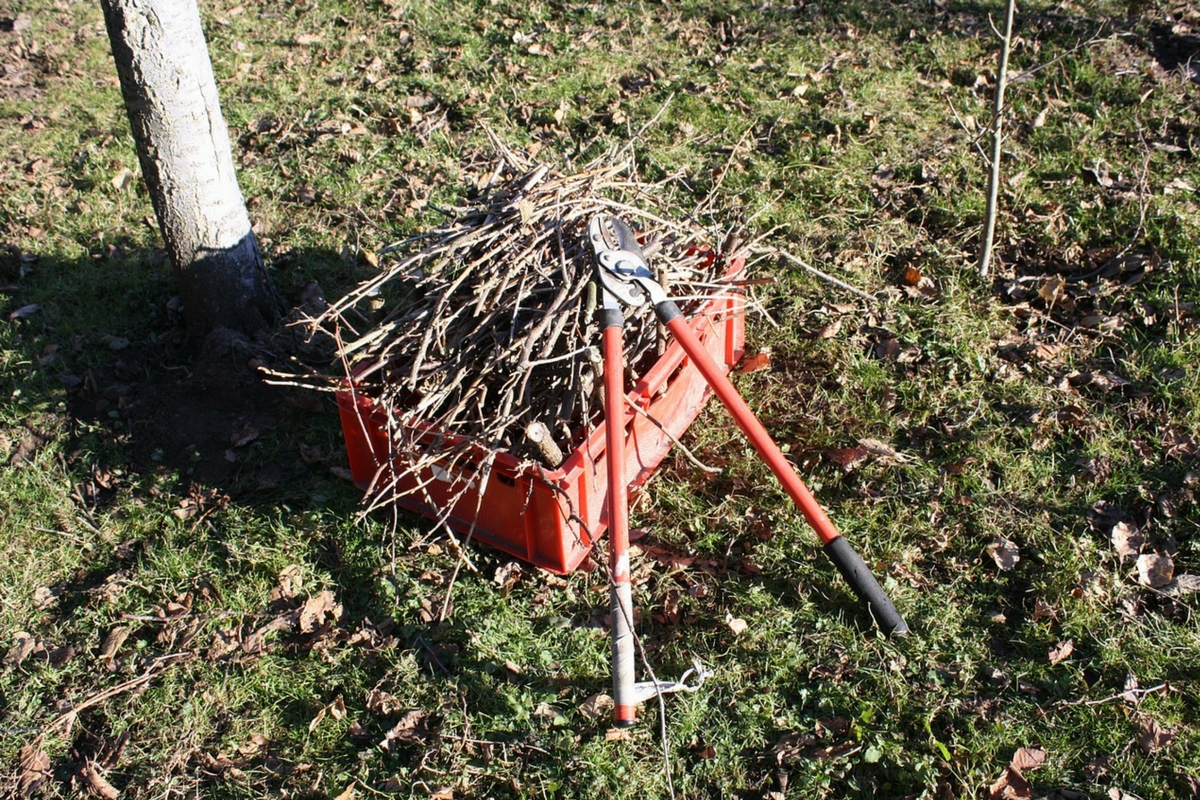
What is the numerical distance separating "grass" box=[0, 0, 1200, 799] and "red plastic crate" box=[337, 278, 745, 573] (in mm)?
149

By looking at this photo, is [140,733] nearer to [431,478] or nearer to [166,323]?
[431,478]

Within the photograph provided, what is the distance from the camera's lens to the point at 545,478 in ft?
10.2

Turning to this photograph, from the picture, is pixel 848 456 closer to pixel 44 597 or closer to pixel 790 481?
pixel 790 481

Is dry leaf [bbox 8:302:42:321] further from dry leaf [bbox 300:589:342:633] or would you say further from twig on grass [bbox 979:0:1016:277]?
twig on grass [bbox 979:0:1016:277]

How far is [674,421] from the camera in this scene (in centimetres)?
390

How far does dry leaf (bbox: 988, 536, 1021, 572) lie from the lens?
3.48 m

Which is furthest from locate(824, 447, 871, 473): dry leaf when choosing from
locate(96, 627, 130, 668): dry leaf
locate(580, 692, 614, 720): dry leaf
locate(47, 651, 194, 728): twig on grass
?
locate(96, 627, 130, 668): dry leaf

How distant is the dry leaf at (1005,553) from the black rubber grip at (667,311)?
1.48 meters

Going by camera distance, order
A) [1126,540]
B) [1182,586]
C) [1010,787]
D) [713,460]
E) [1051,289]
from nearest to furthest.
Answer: [1010,787] → [1182,586] → [1126,540] → [713,460] → [1051,289]

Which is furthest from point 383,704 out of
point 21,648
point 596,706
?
point 21,648

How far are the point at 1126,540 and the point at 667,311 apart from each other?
1.90 metres

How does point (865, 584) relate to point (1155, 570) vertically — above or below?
A: above

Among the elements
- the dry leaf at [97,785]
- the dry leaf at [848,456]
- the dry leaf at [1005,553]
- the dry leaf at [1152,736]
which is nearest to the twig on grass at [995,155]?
the dry leaf at [848,456]

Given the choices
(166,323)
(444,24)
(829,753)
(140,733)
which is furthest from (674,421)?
(444,24)
